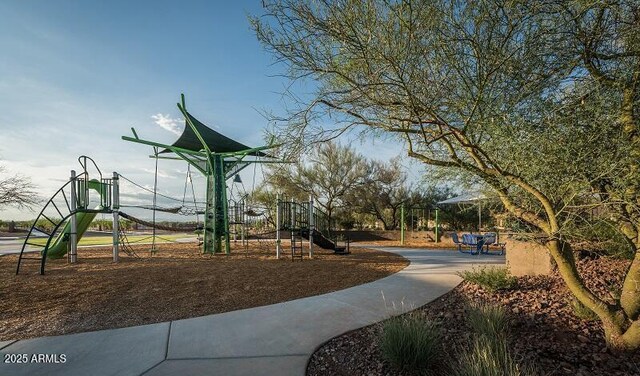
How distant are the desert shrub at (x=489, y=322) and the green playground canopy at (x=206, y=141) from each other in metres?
10.6

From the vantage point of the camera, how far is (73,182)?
10.4 metres

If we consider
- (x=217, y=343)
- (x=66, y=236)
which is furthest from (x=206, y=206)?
(x=217, y=343)

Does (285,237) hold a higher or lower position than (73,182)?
lower

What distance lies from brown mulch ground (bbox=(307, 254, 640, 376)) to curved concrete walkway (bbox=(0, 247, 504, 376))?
27 centimetres

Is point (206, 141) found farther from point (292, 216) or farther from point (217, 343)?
point (217, 343)

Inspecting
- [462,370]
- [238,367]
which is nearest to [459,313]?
[462,370]

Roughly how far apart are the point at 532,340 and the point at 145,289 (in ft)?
20.5

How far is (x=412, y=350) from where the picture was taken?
128 inches

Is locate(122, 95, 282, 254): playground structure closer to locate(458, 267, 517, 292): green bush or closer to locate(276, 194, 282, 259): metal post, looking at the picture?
locate(276, 194, 282, 259): metal post

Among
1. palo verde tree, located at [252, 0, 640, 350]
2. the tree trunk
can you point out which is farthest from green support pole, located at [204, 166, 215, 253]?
the tree trunk

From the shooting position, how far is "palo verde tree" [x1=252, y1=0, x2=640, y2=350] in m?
2.96

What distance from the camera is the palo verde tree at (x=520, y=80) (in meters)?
2.96

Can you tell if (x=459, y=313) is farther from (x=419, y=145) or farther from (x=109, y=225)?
(x=109, y=225)

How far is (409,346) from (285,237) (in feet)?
61.7
